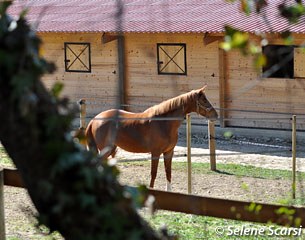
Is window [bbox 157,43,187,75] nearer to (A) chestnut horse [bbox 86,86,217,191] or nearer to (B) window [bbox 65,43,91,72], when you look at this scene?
(B) window [bbox 65,43,91,72]

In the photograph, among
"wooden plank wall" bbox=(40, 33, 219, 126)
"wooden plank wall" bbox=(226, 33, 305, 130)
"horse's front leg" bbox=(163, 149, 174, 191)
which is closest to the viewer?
"horse's front leg" bbox=(163, 149, 174, 191)

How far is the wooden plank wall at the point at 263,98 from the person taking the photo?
61.2ft

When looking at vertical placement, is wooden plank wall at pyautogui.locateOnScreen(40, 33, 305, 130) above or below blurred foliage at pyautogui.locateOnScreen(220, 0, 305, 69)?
below

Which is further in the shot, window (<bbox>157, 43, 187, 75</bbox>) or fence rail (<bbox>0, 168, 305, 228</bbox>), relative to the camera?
window (<bbox>157, 43, 187, 75</bbox>)

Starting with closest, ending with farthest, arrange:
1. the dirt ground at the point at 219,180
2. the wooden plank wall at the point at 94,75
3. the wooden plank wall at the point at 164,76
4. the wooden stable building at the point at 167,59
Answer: the dirt ground at the point at 219,180 → the wooden stable building at the point at 167,59 → the wooden plank wall at the point at 164,76 → the wooden plank wall at the point at 94,75

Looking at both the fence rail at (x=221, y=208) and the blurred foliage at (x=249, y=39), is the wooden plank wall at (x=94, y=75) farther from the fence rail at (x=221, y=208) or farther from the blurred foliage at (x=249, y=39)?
the blurred foliage at (x=249, y=39)

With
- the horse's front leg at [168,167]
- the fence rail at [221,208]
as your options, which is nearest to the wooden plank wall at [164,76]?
the horse's front leg at [168,167]

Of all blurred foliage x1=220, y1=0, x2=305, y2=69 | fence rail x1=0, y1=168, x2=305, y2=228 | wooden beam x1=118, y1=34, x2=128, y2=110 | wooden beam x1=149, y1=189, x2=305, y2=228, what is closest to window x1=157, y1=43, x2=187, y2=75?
wooden beam x1=118, y1=34, x2=128, y2=110

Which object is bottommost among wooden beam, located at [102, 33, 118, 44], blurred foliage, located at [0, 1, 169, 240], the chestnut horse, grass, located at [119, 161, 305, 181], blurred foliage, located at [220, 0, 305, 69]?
grass, located at [119, 161, 305, 181]

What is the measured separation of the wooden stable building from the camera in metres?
18.9

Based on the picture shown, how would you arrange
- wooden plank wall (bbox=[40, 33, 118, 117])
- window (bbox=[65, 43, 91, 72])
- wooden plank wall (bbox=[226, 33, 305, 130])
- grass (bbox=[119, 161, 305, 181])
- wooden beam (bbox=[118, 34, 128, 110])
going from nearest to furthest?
grass (bbox=[119, 161, 305, 181]), wooden plank wall (bbox=[226, 33, 305, 130]), wooden beam (bbox=[118, 34, 128, 110]), wooden plank wall (bbox=[40, 33, 118, 117]), window (bbox=[65, 43, 91, 72])

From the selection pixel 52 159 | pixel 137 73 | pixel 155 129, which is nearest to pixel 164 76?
pixel 137 73

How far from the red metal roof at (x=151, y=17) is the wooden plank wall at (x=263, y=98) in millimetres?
836

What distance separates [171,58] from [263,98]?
2.66 metres
